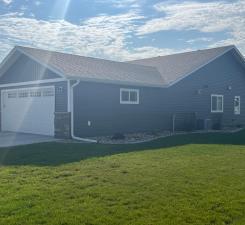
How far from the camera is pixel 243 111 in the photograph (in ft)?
84.2

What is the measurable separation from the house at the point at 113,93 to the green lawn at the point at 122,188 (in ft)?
16.9

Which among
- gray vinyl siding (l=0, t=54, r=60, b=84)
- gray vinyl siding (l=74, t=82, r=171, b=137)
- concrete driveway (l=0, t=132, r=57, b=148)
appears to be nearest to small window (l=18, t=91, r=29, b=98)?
gray vinyl siding (l=0, t=54, r=60, b=84)

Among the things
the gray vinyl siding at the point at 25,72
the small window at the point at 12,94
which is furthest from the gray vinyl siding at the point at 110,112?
the small window at the point at 12,94

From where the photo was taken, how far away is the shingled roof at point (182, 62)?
2060cm

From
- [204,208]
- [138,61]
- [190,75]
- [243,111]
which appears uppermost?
[138,61]

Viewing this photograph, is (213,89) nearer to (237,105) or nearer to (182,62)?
(182,62)

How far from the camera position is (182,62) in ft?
75.6

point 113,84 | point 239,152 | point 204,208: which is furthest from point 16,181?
point 113,84

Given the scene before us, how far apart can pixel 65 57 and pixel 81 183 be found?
1246 cm

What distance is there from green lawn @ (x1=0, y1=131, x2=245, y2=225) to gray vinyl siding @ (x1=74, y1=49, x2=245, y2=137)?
517 cm

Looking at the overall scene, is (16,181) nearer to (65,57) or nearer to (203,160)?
(203,160)

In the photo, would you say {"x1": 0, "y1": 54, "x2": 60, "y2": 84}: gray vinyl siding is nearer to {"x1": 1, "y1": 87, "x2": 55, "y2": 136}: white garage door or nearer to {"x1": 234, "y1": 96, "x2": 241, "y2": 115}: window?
{"x1": 1, "y1": 87, "x2": 55, "y2": 136}: white garage door

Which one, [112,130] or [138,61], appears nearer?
[112,130]

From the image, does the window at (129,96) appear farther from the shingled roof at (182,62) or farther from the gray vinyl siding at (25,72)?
the gray vinyl siding at (25,72)
